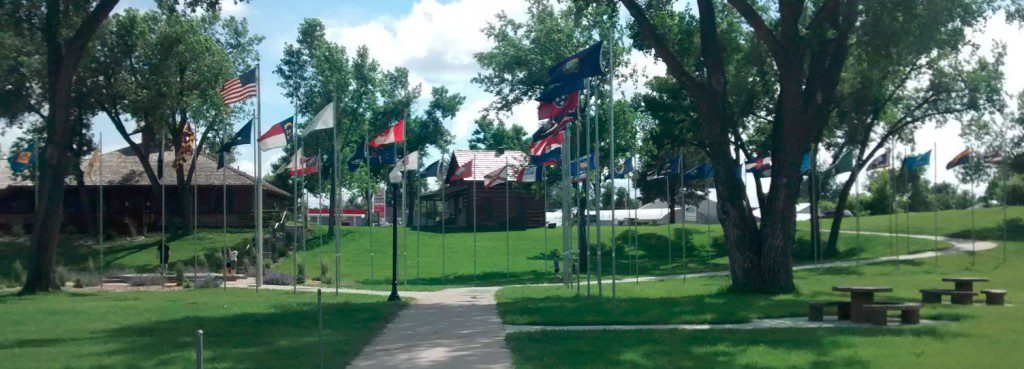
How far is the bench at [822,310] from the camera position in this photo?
63.0 ft

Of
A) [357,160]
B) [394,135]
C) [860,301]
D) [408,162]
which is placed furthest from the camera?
[357,160]

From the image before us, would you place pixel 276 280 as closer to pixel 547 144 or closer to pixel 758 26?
pixel 547 144

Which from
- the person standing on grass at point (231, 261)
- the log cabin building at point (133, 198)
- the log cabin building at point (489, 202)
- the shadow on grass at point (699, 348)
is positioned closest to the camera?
the shadow on grass at point (699, 348)

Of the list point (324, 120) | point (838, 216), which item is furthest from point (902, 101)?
point (324, 120)

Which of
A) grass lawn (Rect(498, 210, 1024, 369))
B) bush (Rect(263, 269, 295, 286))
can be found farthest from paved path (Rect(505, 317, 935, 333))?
bush (Rect(263, 269, 295, 286))

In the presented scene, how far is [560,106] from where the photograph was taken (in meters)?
24.1

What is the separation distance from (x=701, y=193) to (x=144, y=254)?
137 feet

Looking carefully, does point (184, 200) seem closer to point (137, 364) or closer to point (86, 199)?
point (86, 199)

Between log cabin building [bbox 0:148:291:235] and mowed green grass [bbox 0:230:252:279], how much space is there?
250cm

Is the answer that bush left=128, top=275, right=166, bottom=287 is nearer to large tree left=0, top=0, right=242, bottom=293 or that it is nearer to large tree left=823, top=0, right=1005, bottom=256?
large tree left=0, top=0, right=242, bottom=293

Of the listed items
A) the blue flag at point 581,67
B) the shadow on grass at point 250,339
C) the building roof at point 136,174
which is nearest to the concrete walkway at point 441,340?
the shadow on grass at point 250,339

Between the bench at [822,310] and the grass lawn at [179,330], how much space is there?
834 centimetres

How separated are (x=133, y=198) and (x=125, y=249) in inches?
376

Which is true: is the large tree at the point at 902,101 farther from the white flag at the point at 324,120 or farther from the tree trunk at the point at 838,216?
the white flag at the point at 324,120
